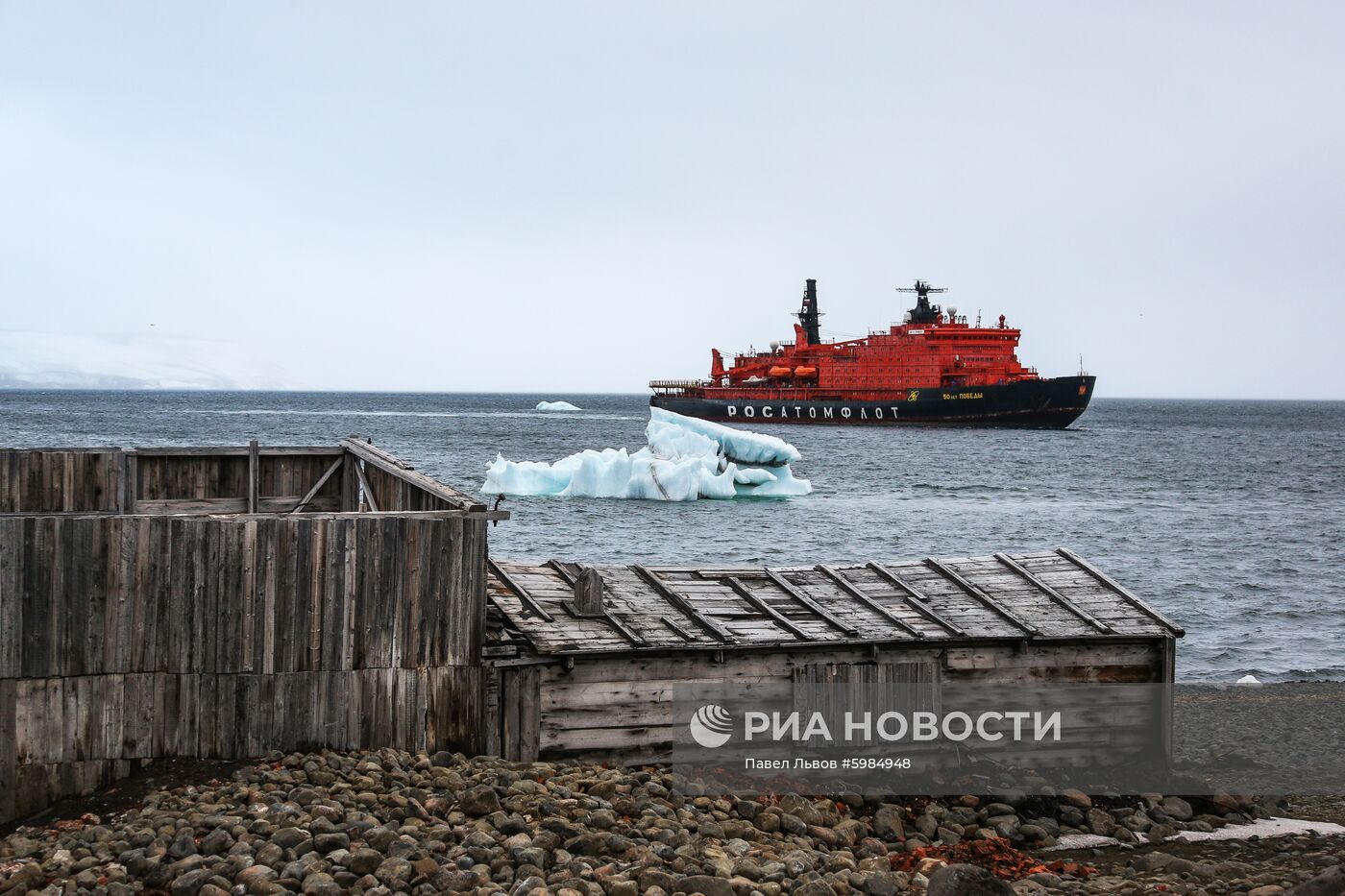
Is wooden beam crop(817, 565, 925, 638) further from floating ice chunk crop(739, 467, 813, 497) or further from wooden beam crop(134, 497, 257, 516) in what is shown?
floating ice chunk crop(739, 467, 813, 497)

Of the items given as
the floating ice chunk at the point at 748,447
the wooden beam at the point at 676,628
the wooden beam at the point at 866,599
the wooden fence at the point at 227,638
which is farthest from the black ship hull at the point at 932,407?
the wooden fence at the point at 227,638

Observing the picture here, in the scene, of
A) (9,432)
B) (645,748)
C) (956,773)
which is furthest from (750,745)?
(9,432)

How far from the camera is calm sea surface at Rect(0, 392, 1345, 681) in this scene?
2719 cm

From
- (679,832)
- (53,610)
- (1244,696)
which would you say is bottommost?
(1244,696)

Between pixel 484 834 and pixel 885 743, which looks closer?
pixel 484 834

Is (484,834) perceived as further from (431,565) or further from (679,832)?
(431,565)

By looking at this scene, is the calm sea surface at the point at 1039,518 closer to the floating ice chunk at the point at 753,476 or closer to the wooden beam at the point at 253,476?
the floating ice chunk at the point at 753,476

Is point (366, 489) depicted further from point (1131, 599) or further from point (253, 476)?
point (1131, 599)

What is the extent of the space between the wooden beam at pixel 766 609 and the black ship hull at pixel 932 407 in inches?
3371

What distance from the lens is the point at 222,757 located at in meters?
9.65

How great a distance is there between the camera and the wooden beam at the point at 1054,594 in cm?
1246

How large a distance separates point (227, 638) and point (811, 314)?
104940 millimetres

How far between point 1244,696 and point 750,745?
36.7 ft

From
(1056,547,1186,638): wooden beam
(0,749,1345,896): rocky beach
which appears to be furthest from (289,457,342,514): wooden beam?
Result: (1056,547,1186,638): wooden beam
